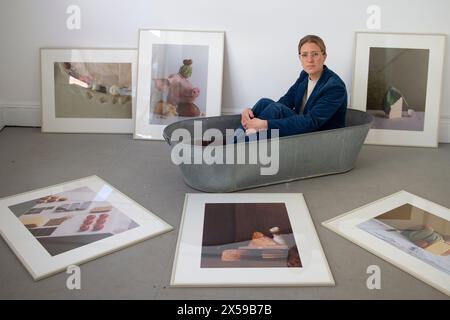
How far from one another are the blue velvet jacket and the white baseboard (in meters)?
1.57

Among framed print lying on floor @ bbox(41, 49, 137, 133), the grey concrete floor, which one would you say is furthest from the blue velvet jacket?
framed print lying on floor @ bbox(41, 49, 137, 133)

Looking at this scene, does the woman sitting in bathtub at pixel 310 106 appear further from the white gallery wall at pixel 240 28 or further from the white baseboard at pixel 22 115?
the white baseboard at pixel 22 115

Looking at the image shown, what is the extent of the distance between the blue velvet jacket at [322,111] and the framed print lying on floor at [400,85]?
56 cm

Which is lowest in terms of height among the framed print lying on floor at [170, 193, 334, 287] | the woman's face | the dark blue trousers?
the framed print lying on floor at [170, 193, 334, 287]

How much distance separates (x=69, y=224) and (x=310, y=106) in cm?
119

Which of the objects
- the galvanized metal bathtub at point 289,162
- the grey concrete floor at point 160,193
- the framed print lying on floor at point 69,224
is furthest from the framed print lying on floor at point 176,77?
the framed print lying on floor at point 69,224

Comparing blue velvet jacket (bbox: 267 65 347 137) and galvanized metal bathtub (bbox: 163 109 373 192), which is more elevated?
blue velvet jacket (bbox: 267 65 347 137)

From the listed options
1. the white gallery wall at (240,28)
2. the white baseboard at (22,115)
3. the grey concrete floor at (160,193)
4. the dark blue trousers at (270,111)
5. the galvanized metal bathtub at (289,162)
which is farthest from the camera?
the white baseboard at (22,115)

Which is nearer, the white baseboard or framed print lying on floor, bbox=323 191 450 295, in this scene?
framed print lying on floor, bbox=323 191 450 295

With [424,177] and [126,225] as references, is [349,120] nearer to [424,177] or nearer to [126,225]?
[424,177]

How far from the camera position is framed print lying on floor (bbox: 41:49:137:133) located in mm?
2768

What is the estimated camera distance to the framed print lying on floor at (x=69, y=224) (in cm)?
161

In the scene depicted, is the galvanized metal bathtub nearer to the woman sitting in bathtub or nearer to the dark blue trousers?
the woman sitting in bathtub

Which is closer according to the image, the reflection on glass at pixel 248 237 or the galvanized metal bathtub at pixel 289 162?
the reflection on glass at pixel 248 237
